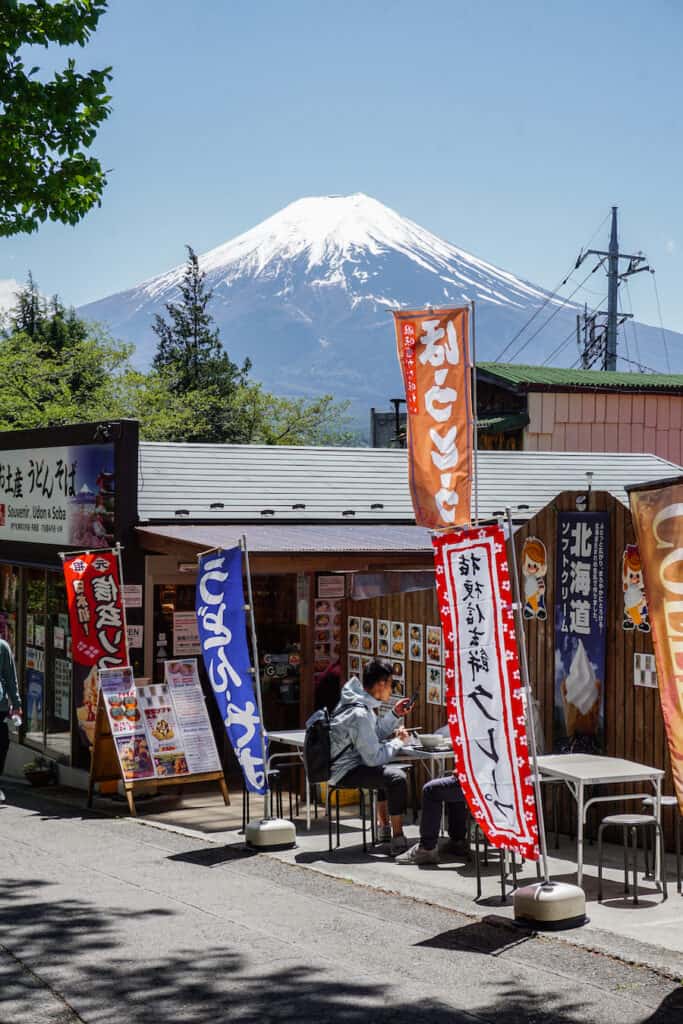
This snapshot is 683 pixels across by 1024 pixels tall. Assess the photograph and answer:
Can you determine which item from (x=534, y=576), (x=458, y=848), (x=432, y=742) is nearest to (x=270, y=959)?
(x=458, y=848)

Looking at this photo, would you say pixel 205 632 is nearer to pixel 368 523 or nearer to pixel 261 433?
A: pixel 368 523

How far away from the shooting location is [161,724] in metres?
12.7

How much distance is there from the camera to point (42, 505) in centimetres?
1598

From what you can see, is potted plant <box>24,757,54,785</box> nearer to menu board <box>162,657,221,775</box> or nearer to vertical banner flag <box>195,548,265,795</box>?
menu board <box>162,657,221,775</box>

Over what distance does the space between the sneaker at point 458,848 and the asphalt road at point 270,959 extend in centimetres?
110

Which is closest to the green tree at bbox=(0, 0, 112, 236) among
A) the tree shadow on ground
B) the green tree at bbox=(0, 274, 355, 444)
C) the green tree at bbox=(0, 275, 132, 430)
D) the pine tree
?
the tree shadow on ground

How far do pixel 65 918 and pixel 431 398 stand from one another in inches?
166

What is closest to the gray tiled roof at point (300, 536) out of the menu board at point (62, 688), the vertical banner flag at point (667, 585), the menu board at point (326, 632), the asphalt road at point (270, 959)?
the menu board at point (326, 632)

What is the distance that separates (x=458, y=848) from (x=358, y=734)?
1111mm

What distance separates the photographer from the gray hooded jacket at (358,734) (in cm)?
979

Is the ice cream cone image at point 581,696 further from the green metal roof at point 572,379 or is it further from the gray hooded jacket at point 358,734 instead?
the green metal roof at point 572,379

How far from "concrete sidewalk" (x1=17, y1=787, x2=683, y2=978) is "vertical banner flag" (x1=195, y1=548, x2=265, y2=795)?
2.51 ft

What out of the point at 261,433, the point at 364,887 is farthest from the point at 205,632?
the point at 261,433

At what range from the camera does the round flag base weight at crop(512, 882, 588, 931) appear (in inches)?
289
